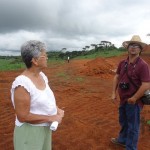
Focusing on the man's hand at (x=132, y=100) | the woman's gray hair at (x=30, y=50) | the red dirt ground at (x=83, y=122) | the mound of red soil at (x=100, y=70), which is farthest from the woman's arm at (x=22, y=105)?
the mound of red soil at (x=100, y=70)

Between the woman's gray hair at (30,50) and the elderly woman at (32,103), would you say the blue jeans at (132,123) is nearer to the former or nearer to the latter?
the elderly woman at (32,103)

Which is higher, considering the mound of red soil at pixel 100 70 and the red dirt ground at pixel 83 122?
the mound of red soil at pixel 100 70

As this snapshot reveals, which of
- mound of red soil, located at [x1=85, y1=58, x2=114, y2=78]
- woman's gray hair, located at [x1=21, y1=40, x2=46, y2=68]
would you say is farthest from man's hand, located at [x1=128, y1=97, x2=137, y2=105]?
mound of red soil, located at [x1=85, y1=58, x2=114, y2=78]

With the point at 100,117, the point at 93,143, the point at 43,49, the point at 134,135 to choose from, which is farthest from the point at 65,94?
the point at 43,49

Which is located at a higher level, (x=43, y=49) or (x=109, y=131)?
(x=43, y=49)

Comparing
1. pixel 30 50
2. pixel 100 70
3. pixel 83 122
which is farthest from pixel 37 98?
pixel 100 70

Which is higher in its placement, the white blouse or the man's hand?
the white blouse

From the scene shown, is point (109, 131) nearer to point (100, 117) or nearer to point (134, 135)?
point (100, 117)

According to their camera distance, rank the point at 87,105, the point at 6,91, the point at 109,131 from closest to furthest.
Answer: the point at 109,131 < the point at 87,105 < the point at 6,91

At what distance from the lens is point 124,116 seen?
4672mm

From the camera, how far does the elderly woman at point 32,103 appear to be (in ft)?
8.41

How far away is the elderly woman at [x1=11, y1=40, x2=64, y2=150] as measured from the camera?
101 inches

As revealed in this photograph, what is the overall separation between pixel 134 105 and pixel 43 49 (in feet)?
6.41

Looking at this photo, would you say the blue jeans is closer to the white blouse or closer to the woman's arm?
the white blouse
